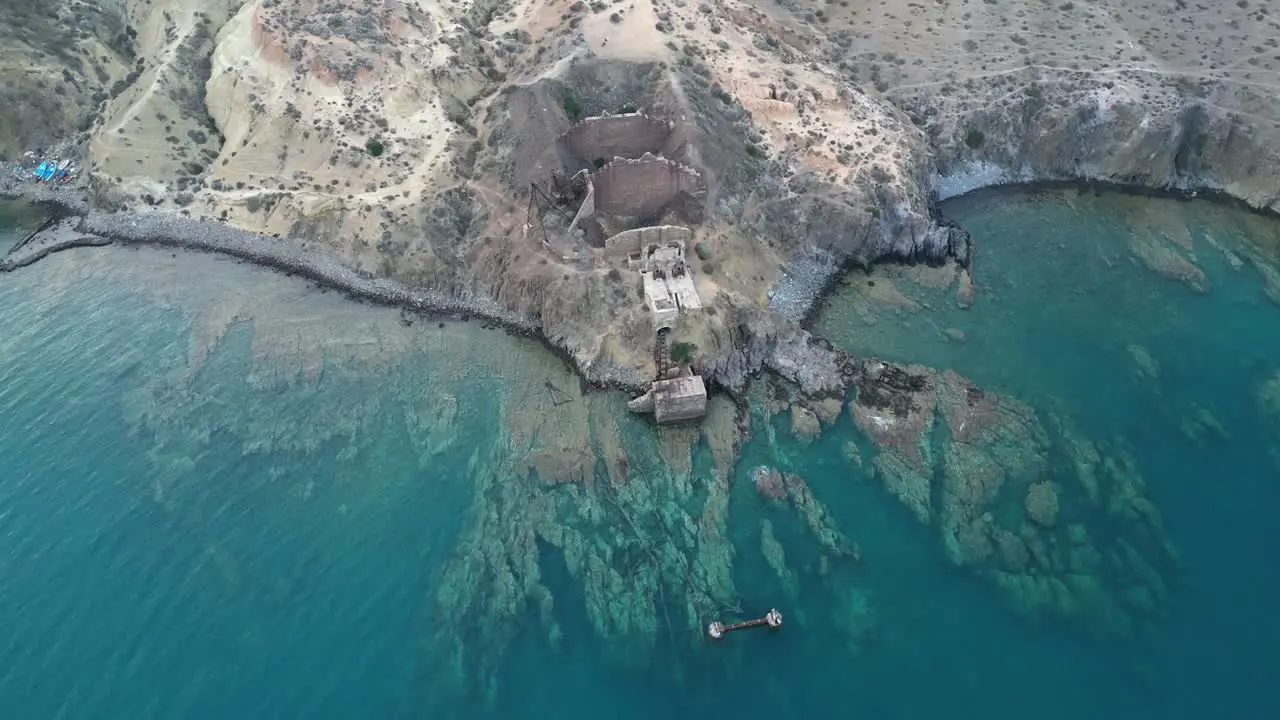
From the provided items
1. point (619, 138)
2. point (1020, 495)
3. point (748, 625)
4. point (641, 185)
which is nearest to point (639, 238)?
point (641, 185)

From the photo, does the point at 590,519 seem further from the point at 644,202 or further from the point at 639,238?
the point at 644,202

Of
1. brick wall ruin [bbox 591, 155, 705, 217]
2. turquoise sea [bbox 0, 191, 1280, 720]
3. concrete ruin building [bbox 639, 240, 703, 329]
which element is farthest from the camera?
brick wall ruin [bbox 591, 155, 705, 217]

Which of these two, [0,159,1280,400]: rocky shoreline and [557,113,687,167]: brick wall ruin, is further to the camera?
[557,113,687,167]: brick wall ruin

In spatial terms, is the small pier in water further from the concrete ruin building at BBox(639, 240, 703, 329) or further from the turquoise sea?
the concrete ruin building at BBox(639, 240, 703, 329)

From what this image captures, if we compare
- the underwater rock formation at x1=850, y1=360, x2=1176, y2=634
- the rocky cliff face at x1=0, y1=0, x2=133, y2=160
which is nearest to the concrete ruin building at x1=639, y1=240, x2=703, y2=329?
the underwater rock formation at x1=850, y1=360, x2=1176, y2=634

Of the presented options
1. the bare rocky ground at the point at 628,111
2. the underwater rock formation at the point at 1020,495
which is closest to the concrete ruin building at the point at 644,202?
the bare rocky ground at the point at 628,111

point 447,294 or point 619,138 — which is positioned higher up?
point 619,138
